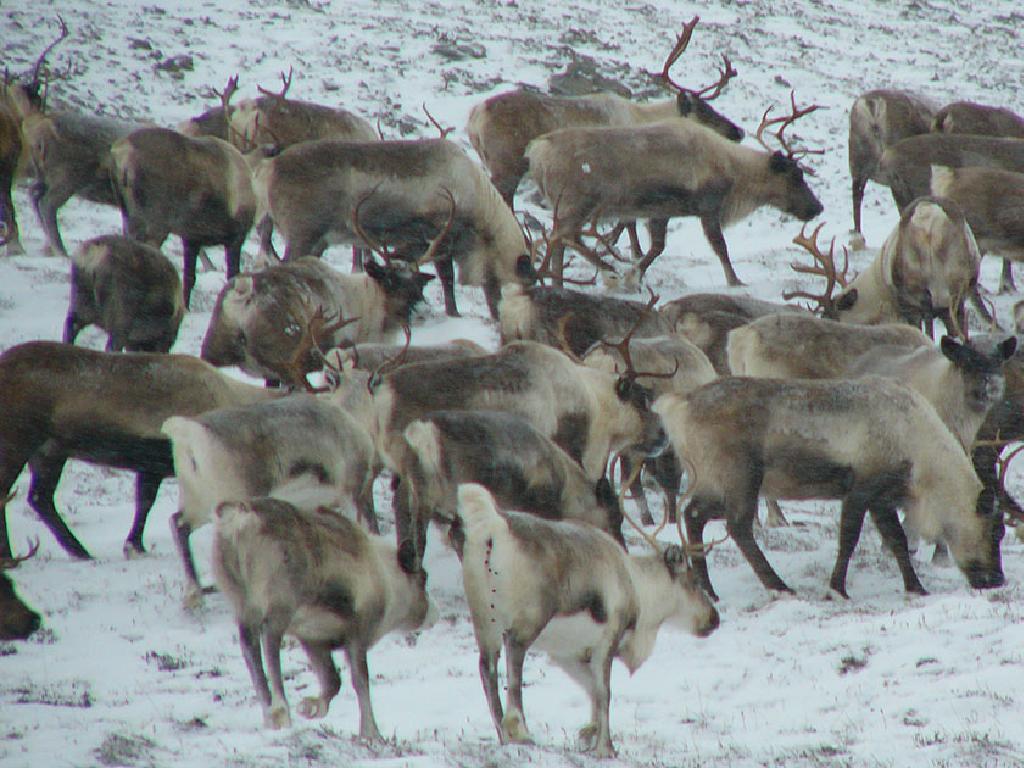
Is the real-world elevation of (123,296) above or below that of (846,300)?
below

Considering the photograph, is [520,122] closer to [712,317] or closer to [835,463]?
[712,317]

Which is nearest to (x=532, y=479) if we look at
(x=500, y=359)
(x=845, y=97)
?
(x=500, y=359)

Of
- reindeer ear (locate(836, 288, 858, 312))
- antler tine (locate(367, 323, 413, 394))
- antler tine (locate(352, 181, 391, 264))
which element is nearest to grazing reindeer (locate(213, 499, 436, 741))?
antler tine (locate(367, 323, 413, 394))

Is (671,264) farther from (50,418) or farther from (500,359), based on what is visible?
(50,418)

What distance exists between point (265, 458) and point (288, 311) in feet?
10.0

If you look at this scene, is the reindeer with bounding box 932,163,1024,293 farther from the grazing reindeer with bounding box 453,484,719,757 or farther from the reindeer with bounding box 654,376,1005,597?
the grazing reindeer with bounding box 453,484,719,757

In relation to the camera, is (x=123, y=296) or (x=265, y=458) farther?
(x=123, y=296)

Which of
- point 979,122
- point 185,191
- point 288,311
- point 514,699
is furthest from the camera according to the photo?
point 979,122

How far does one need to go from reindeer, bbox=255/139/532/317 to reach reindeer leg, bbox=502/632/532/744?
6169 millimetres

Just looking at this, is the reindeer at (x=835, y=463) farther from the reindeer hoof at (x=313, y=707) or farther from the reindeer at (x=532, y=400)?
the reindeer hoof at (x=313, y=707)

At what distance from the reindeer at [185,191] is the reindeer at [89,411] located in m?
4.21

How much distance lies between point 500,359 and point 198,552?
2.02 m

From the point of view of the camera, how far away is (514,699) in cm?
506

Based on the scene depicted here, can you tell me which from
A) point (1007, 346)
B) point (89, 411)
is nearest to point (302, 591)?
point (89, 411)
